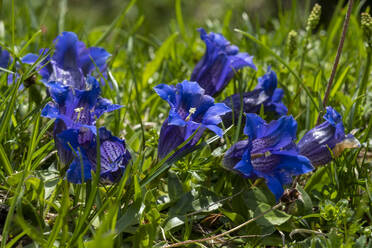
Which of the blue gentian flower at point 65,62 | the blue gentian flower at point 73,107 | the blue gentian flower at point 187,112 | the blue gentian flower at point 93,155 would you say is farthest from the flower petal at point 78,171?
the blue gentian flower at point 65,62

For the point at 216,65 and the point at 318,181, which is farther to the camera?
the point at 216,65

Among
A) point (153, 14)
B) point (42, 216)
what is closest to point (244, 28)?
point (42, 216)

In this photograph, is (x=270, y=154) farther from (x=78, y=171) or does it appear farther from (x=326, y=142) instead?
(x=78, y=171)

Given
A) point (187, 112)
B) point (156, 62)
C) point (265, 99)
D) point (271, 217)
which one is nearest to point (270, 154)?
point (271, 217)

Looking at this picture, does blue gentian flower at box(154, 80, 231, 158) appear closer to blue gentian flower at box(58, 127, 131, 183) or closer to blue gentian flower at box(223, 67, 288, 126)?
blue gentian flower at box(58, 127, 131, 183)

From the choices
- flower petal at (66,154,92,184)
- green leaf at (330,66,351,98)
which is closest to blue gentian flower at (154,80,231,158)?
flower petal at (66,154,92,184)
